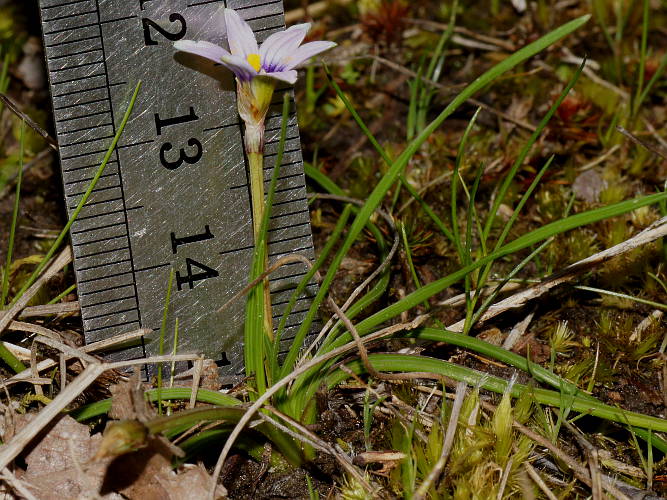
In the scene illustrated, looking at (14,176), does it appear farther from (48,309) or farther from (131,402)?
(131,402)

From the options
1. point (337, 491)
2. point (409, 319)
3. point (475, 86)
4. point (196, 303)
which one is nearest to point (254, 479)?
point (337, 491)

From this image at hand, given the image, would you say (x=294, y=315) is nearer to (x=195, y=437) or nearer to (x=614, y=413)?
(x=195, y=437)

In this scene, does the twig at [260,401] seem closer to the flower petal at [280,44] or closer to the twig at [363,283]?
the twig at [363,283]

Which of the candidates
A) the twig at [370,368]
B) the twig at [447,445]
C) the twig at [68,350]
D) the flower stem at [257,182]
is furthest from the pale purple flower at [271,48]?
the twig at [447,445]

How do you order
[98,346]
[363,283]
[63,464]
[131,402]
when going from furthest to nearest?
[363,283]
[98,346]
[63,464]
[131,402]

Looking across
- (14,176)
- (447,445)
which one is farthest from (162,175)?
(447,445)

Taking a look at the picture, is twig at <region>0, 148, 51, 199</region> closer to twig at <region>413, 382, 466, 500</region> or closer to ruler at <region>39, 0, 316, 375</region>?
ruler at <region>39, 0, 316, 375</region>
